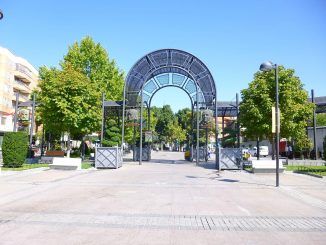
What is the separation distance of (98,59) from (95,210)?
3180 centimetres

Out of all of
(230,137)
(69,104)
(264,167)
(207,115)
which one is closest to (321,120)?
(230,137)

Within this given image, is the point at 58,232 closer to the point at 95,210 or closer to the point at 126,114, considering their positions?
the point at 95,210

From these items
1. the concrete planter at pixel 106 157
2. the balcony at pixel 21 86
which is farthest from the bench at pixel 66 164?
the balcony at pixel 21 86

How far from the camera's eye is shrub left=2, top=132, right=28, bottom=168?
65.1ft

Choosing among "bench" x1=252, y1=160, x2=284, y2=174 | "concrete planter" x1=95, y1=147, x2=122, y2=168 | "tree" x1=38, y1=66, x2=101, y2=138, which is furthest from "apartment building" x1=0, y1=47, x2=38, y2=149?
"bench" x1=252, y1=160, x2=284, y2=174

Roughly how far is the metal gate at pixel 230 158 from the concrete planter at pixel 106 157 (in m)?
7.64

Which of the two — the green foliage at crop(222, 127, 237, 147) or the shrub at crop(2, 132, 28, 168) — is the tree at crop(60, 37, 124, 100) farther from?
the shrub at crop(2, 132, 28, 168)

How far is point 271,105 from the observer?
2297cm

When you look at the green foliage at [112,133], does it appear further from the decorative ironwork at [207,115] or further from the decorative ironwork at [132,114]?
the decorative ironwork at [207,115]

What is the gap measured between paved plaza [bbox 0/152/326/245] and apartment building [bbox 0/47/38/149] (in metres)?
47.5

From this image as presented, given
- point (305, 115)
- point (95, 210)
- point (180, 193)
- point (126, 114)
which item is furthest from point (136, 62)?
point (95, 210)

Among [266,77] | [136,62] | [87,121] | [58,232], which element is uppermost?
[136,62]

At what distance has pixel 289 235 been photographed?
651 cm

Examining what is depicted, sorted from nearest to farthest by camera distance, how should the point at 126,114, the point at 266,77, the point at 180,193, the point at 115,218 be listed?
1. the point at 115,218
2. the point at 180,193
3. the point at 266,77
4. the point at 126,114
